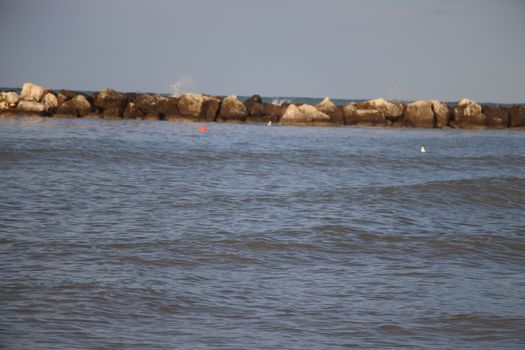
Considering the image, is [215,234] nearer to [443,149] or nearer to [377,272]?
[377,272]

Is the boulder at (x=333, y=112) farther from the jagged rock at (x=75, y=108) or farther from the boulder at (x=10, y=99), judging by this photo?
the boulder at (x=10, y=99)

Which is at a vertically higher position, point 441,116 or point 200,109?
point 200,109

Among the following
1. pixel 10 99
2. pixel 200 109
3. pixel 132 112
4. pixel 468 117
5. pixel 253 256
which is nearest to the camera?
pixel 253 256

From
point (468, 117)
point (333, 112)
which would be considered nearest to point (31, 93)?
point (333, 112)

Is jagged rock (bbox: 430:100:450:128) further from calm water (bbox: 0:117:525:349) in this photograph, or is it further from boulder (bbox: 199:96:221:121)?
calm water (bbox: 0:117:525:349)

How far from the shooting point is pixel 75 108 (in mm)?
35562

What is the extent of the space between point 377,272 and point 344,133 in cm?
2462

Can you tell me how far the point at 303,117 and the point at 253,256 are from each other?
29661 mm

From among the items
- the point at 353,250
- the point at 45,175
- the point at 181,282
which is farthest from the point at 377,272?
the point at 45,175

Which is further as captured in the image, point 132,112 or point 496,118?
point 496,118

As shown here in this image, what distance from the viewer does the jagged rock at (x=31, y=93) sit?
1407 inches

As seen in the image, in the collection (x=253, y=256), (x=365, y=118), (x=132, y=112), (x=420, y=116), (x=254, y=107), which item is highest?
(x=254, y=107)

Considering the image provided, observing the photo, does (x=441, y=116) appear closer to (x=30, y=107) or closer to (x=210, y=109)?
(x=210, y=109)

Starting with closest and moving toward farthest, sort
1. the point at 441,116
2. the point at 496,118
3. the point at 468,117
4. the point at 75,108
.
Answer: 1. the point at 75,108
2. the point at 441,116
3. the point at 468,117
4. the point at 496,118
